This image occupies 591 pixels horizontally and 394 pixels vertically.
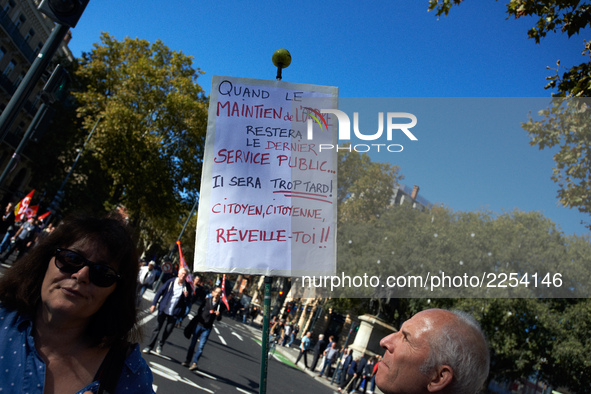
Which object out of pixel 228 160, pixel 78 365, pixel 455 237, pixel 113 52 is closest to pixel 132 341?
pixel 78 365

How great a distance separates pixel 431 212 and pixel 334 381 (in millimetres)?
12886

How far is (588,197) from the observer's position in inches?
256

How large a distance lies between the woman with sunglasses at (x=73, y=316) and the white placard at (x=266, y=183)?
0.98 m

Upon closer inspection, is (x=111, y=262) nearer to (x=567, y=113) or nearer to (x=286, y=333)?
(x=567, y=113)

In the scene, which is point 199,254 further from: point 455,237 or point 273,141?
point 455,237

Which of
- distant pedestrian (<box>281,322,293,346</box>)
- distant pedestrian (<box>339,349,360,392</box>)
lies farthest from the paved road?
distant pedestrian (<box>281,322,293,346</box>)

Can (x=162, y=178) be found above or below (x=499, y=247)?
above

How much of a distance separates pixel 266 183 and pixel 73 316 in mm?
1627

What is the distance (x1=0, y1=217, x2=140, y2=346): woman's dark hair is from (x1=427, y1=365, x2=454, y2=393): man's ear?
1.29 metres

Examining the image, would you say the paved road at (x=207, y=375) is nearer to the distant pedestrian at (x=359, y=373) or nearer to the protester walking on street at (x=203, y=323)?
the protester walking on street at (x=203, y=323)

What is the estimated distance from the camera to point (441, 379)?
1.53 meters

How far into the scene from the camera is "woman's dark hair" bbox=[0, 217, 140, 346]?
6.33ft

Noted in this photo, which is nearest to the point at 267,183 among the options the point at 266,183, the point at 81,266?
the point at 266,183

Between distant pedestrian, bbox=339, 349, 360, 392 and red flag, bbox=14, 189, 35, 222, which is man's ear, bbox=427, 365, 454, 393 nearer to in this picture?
distant pedestrian, bbox=339, 349, 360, 392
